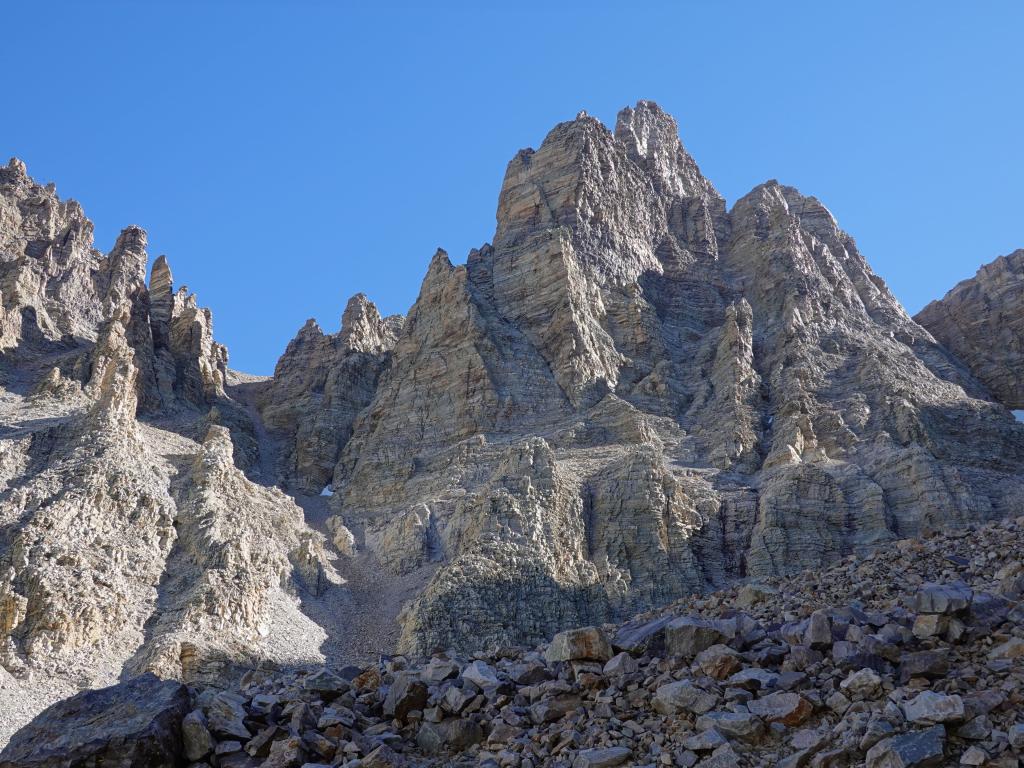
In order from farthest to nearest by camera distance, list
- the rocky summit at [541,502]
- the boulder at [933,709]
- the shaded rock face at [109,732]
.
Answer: the rocky summit at [541,502] < the shaded rock face at [109,732] < the boulder at [933,709]

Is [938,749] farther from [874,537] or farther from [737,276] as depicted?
[737,276]

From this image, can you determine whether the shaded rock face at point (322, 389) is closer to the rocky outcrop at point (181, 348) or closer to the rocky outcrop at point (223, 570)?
the rocky outcrop at point (181, 348)

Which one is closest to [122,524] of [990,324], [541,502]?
[541,502]

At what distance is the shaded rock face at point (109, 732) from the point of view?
13.6 m

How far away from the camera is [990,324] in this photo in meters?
99.7

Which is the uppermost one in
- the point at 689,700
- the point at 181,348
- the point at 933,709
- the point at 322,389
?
the point at 181,348

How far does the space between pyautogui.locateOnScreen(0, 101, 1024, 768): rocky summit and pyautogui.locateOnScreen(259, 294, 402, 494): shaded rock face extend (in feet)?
1.47

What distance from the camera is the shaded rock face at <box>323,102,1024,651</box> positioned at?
5778 cm

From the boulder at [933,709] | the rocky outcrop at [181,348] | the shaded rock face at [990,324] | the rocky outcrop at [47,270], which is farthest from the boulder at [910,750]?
the shaded rock face at [990,324]

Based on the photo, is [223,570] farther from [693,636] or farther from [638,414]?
[693,636]

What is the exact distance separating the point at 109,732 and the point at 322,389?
87976mm

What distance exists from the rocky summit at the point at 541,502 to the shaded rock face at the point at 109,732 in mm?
61

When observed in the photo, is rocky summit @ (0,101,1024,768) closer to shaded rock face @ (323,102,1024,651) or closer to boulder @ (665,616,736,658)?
boulder @ (665,616,736,658)

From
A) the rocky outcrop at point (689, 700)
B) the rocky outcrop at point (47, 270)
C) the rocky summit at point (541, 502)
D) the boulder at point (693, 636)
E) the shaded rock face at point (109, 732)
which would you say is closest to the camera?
the rocky outcrop at point (689, 700)
